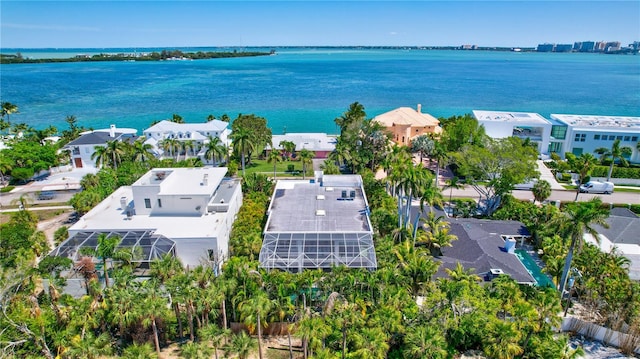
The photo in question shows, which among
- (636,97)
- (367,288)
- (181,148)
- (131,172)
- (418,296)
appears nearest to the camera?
(367,288)

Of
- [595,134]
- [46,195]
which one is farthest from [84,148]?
[595,134]

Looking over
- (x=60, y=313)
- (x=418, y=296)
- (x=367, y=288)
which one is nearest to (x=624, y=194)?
(x=418, y=296)

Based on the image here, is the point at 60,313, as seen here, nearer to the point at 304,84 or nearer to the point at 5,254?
the point at 5,254

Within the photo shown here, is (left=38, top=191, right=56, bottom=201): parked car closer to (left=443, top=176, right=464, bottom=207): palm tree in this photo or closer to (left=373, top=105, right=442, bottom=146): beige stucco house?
(left=443, top=176, right=464, bottom=207): palm tree

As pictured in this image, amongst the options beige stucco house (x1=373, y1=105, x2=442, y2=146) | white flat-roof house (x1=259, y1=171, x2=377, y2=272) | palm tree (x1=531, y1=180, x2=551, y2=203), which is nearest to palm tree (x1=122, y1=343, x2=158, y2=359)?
white flat-roof house (x1=259, y1=171, x2=377, y2=272)

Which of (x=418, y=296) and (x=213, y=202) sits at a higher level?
(x=213, y=202)

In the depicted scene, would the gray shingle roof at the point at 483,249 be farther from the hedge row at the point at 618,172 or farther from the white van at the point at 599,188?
the hedge row at the point at 618,172

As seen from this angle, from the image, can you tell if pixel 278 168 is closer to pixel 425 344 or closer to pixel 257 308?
pixel 257 308
